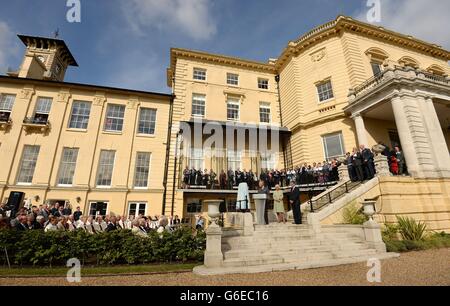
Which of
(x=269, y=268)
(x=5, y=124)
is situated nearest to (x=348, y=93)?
(x=269, y=268)

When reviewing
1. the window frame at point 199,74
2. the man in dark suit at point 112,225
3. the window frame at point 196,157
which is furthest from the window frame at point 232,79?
the man in dark suit at point 112,225

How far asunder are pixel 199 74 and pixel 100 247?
17.0m

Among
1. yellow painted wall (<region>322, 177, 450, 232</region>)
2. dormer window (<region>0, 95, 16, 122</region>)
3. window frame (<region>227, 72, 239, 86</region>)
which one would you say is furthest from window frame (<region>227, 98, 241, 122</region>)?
dormer window (<region>0, 95, 16, 122</region>)

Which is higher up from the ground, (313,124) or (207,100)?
(207,100)

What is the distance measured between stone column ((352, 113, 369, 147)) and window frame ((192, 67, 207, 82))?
13103 mm

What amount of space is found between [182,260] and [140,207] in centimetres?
954

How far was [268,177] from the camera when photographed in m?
16.2

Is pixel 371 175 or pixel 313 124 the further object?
pixel 313 124

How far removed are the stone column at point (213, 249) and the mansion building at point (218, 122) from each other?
830cm

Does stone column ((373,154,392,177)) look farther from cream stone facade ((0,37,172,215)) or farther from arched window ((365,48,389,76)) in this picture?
cream stone facade ((0,37,172,215))

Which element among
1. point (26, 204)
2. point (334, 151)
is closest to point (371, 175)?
point (334, 151)

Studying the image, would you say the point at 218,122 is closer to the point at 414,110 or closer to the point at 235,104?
the point at 235,104
